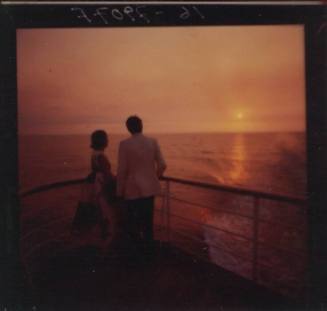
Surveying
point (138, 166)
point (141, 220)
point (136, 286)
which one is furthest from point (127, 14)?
point (136, 286)

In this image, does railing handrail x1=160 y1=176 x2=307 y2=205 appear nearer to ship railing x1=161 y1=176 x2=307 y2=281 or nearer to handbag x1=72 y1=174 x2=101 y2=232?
ship railing x1=161 y1=176 x2=307 y2=281

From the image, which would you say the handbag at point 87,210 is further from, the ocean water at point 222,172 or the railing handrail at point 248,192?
the railing handrail at point 248,192

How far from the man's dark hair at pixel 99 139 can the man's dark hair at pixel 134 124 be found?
18 centimetres

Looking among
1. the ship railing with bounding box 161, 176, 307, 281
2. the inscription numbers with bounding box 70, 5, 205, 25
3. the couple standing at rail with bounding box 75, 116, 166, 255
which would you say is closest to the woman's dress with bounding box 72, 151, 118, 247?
the couple standing at rail with bounding box 75, 116, 166, 255

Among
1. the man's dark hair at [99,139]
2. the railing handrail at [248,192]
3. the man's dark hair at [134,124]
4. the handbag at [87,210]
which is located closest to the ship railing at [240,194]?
the railing handrail at [248,192]

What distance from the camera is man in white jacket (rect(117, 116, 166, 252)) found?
9.46 ft

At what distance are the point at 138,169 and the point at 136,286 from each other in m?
0.87

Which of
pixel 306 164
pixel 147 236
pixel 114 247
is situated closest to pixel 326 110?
pixel 306 164

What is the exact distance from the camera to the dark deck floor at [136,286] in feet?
8.88

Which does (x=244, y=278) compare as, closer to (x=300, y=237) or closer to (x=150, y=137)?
(x=300, y=237)

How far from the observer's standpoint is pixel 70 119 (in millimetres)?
2926

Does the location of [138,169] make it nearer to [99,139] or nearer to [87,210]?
[99,139]

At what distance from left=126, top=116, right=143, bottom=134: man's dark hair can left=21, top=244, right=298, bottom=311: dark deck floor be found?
40.3 inches

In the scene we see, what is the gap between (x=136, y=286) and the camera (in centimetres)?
288
